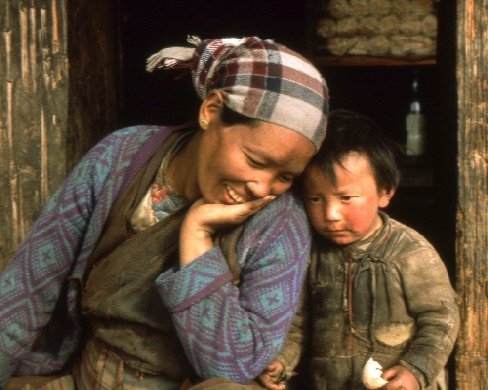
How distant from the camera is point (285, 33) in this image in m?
6.18

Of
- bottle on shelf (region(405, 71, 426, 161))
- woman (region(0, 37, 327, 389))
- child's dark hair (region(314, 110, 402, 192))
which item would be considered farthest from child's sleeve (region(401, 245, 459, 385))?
bottle on shelf (region(405, 71, 426, 161))

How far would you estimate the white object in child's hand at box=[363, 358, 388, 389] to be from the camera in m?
2.11

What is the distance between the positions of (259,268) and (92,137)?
3.83 ft

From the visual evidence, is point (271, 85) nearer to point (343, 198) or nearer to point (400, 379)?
point (343, 198)

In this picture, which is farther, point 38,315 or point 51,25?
point 51,25

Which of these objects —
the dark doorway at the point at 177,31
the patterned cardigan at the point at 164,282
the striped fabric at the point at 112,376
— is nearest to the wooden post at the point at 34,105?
the patterned cardigan at the point at 164,282

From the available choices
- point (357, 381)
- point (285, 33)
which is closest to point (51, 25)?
point (357, 381)

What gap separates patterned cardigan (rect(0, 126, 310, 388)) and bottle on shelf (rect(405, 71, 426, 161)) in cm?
468

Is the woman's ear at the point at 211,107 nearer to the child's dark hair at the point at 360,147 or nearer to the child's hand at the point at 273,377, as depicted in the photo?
the child's dark hair at the point at 360,147

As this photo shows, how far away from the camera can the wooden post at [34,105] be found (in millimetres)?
2479

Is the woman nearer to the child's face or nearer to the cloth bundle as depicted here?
the child's face

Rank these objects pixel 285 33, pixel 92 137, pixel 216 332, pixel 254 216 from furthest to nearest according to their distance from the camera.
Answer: pixel 285 33
pixel 92 137
pixel 254 216
pixel 216 332

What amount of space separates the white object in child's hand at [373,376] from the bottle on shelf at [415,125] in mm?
4724

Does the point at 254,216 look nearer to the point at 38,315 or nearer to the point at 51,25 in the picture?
the point at 38,315
